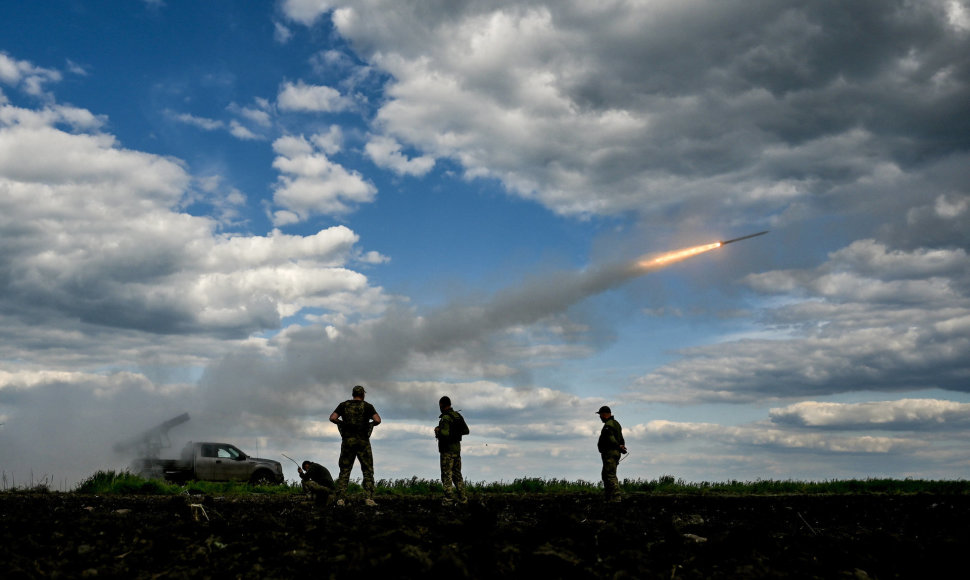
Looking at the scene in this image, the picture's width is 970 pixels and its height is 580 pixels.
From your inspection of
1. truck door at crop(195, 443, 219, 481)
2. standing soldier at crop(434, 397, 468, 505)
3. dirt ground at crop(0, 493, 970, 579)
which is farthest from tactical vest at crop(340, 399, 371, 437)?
truck door at crop(195, 443, 219, 481)

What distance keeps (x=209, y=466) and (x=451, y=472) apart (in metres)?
12.7

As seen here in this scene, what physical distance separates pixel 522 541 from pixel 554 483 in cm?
1576

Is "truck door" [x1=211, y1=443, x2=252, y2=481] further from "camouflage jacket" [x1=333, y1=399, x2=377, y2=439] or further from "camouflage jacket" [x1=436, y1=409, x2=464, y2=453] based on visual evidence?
"camouflage jacket" [x1=436, y1=409, x2=464, y2=453]

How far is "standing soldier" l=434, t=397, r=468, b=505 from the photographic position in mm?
15852

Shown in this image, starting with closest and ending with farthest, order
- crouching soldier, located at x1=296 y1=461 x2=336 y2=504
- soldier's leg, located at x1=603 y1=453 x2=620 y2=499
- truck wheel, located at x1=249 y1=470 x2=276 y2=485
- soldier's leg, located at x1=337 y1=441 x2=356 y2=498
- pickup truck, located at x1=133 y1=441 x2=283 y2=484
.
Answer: soldier's leg, located at x1=337 y1=441 x2=356 y2=498, soldier's leg, located at x1=603 y1=453 x2=620 y2=499, crouching soldier, located at x1=296 y1=461 x2=336 y2=504, pickup truck, located at x1=133 y1=441 x2=283 y2=484, truck wheel, located at x1=249 y1=470 x2=276 y2=485

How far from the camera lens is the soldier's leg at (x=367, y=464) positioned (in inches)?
625

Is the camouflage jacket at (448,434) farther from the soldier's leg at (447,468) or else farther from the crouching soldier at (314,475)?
the crouching soldier at (314,475)

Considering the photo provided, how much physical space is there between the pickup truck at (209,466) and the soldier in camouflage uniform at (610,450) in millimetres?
12966

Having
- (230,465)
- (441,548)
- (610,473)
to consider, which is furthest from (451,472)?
(230,465)

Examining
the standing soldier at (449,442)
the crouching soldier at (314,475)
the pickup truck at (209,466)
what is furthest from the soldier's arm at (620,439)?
the pickup truck at (209,466)

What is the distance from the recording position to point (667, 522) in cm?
1090

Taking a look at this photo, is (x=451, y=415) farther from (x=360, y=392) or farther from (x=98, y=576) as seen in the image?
(x=98, y=576)

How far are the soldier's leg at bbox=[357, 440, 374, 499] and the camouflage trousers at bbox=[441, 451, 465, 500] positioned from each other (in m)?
1.47

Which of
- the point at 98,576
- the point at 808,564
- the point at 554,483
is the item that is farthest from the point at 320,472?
the point at 808,564
